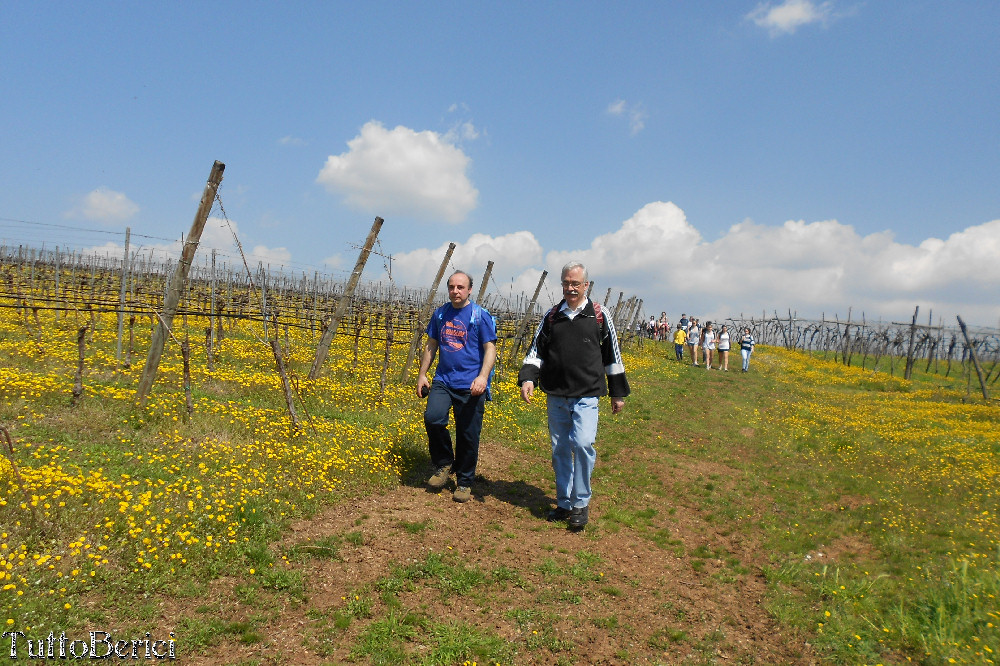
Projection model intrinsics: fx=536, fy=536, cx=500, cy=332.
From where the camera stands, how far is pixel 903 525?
669 cm

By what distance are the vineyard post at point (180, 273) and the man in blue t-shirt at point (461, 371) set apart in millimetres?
3349

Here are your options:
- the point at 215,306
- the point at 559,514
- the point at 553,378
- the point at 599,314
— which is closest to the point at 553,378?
the point at 553,378

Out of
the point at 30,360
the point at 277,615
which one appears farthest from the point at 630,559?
the point at 30,360

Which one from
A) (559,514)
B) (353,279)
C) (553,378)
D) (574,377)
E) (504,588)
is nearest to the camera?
(504,588)

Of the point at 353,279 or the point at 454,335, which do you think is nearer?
the point at 454,335

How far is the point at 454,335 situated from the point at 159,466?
10.6 feet

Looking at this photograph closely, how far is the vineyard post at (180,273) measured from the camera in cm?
672

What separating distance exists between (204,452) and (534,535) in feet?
12.0

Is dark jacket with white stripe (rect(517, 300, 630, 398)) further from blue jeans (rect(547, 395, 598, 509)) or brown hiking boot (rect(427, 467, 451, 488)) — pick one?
brown hiking boot (rect(427, 467, 451, 488))

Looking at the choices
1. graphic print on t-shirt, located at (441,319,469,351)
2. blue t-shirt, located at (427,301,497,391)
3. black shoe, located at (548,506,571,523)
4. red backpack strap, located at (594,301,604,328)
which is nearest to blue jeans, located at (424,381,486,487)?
blue t-shirt, located at (427,301,497,391)

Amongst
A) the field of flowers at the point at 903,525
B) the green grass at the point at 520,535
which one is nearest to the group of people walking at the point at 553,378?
the green grass at the point at 520,535

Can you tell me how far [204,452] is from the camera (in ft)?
19.1

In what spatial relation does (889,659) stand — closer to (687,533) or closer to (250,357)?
(687,533)

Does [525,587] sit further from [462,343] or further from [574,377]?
[462,343]
